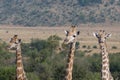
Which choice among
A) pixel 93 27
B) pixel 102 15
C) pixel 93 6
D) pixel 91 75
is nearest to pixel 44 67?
pixel 91 75

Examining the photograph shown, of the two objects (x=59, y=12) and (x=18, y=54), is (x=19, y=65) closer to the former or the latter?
(x=18, y=54)

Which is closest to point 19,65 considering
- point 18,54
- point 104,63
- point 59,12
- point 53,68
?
point 18,54

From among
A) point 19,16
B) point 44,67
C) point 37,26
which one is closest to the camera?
point 44,67

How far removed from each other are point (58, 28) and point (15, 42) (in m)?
100

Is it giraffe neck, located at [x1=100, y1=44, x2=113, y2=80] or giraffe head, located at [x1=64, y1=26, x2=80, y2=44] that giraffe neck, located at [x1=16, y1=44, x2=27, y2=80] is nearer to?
giraffe head, located at [x1=64, y1=26, x2=80, y2=44]

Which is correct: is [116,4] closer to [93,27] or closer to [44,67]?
[93,27]

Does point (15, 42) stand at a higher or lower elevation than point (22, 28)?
higher

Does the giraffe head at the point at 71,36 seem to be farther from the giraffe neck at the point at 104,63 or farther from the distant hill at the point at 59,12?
the distant hill at the point at 59,12

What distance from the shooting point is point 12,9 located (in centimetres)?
13300

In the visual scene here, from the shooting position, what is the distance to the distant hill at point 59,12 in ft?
386

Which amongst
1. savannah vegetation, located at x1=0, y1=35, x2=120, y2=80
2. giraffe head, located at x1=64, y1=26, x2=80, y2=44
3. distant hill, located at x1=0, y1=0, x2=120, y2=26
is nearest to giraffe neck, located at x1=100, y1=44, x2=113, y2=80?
giraffe head, located at x1=64, y1=26, x2=80, y2=44

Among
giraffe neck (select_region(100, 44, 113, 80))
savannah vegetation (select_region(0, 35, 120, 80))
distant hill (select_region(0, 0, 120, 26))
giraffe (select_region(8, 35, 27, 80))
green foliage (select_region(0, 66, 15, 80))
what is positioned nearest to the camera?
giraffe (select_region(8, 35, 27, 80))

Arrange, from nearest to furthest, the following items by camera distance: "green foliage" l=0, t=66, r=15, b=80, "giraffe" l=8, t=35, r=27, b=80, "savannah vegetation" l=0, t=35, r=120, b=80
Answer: "giraffe" l=8, t=35, r=27, b=80, "green foliage" l=0, t=66, r=15, b=80, "savannah vegetation" l=0, t=35, r=120, b=80

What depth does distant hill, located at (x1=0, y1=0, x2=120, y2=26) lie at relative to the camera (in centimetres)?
11756
